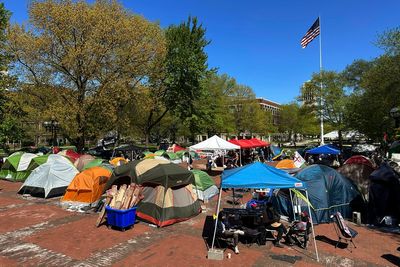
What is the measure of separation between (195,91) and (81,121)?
16.6 m

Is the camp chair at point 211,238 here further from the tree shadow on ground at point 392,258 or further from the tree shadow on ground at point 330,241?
the tree shadow on ground at point 392,258

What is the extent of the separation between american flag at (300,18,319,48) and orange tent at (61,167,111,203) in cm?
2939

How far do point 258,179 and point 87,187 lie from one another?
29.5ft

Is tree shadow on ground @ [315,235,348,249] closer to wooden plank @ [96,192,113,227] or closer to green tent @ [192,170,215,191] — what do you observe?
green tent @ [192,170,215,191]

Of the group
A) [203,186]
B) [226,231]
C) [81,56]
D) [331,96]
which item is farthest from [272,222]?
[331,96]

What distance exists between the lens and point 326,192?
12.1 metres

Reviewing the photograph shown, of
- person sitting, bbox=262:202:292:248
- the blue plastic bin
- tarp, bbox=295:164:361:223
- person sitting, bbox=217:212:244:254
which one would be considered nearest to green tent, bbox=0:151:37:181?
the blue plastic bin

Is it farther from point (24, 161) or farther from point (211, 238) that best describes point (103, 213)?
point (24, 161)

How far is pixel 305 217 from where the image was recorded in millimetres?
9898

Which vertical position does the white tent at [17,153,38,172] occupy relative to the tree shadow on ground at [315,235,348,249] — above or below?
above

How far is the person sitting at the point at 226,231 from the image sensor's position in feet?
29.8

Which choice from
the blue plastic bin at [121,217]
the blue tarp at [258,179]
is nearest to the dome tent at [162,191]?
the blue plastic bin at [121,217]

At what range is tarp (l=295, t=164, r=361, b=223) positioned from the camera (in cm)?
1194

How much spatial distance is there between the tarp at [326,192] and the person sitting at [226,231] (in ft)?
13.2
